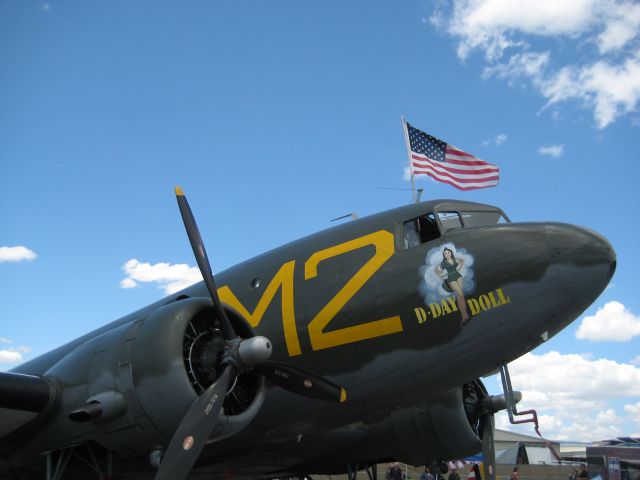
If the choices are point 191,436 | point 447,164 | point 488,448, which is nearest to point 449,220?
point 191,436

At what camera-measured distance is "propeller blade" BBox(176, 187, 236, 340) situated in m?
7.78

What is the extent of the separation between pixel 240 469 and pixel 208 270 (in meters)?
4.54

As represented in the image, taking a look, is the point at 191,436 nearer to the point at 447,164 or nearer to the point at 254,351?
the point at 254,351

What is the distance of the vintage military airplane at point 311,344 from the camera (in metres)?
7.43

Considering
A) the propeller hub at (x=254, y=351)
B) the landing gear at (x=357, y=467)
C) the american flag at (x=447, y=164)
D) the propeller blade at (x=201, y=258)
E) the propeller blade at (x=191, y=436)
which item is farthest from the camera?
the american flag at (x=447, y=164)

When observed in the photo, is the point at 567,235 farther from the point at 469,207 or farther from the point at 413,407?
the point at 413,407

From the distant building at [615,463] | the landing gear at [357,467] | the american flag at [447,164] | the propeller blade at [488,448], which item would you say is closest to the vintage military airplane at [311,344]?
the landing gear at [357,467]

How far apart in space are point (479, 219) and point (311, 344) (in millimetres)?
3032

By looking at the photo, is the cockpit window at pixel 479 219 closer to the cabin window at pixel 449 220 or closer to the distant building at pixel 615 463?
the cabin window at pixel 449 220

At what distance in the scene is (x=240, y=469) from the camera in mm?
10930

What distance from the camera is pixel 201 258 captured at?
335 inches

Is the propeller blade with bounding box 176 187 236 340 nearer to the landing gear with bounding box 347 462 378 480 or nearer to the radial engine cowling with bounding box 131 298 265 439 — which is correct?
the radial engine cowling with bounding box 131 298 265 439

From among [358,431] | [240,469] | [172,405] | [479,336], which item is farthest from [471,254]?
[240,469]

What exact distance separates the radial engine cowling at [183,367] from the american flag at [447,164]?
627cm
